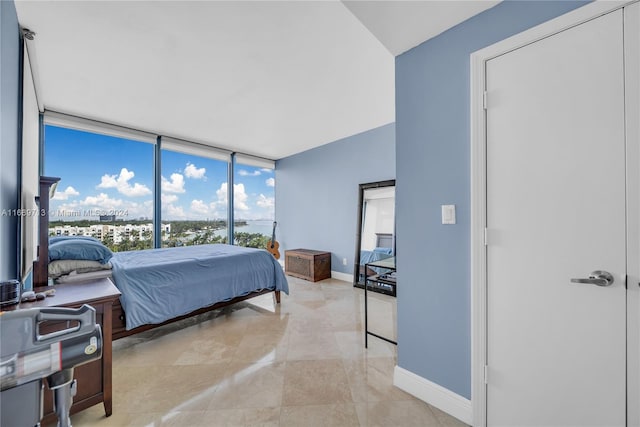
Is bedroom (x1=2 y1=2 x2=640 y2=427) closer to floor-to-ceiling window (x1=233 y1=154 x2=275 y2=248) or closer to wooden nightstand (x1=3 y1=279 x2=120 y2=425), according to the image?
wooden nightstand (x1=3 y1=279 x2=120 y2=425)

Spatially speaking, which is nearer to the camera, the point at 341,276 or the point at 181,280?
the point at 181,280

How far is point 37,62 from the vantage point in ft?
7.34

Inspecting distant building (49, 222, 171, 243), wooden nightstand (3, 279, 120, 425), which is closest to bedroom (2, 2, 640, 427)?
wooden nightstand (3, 279, 120, 425)

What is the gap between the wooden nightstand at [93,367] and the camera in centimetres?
135

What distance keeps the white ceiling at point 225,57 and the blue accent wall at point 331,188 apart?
65cm

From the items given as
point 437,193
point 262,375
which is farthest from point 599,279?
point 262,375

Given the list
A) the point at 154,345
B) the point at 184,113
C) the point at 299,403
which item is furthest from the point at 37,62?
the point at 299,403

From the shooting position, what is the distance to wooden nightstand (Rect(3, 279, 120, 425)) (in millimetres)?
1351

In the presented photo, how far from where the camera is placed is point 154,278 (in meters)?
2.27

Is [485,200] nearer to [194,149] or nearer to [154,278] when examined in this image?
[154,278]

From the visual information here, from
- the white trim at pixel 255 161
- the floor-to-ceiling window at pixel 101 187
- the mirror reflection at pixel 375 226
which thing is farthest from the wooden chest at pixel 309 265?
the floor-to-ceiling window at pixel 101 187

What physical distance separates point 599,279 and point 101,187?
16.7ft

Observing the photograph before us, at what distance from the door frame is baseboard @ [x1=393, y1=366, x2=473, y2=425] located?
6 centimetres

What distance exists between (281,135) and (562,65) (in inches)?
143
